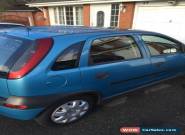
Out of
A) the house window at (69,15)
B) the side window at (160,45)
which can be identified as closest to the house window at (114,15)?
the house window at (69,15)

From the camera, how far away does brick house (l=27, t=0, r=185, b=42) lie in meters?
7.99

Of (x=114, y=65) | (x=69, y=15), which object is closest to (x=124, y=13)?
(x=69, y=15)

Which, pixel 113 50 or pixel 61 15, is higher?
pixel 113 50

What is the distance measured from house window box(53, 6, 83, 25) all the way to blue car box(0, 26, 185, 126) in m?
8.97

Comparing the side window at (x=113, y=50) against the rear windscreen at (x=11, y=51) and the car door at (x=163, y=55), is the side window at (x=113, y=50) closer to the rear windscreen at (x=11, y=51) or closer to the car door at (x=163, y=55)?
the car door at (x=163, y=55)

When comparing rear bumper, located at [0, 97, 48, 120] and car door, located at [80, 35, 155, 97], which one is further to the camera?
car door, located at [80, 35, 155, 97]

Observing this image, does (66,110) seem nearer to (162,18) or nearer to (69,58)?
(69,58)

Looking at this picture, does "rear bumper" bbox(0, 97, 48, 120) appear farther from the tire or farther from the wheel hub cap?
the wheel hub cap

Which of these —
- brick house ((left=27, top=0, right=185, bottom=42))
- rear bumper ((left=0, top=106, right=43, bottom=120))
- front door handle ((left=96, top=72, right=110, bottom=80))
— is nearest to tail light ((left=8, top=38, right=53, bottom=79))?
rear bumper ((left=0, top=106, right=43, bottom=120))

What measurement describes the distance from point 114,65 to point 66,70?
0.81 m

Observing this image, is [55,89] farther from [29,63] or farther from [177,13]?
[177,13]

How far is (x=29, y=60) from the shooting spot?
2.13 metres

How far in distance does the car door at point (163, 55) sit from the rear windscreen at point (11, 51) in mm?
2009

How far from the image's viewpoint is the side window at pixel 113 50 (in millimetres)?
2646
